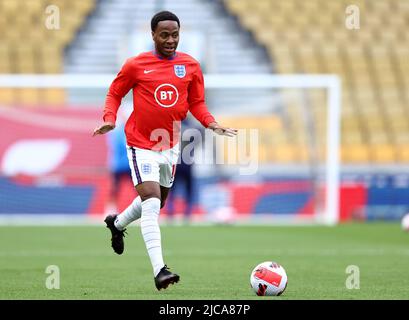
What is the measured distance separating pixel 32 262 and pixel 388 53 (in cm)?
1596

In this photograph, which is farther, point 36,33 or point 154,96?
point 36,33

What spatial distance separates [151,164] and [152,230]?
54 cm

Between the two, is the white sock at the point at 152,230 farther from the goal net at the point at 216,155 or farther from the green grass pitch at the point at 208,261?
the goal net at the point at 216,155

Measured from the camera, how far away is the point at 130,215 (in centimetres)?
775

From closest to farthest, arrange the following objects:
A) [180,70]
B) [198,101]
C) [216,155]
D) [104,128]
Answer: [104,128] → [180,70] → [198,101] → [216,155]

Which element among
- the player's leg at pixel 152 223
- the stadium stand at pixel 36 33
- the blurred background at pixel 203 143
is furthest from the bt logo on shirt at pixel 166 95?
the stadium stand at pixel 36 33

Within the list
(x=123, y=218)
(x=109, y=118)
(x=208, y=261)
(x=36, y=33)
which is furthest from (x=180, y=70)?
(x=36, y=33)

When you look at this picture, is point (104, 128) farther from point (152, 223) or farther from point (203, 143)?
point (203, 143)

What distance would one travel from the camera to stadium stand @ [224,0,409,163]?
830 inches

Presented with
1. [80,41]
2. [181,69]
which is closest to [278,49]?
[80,41]

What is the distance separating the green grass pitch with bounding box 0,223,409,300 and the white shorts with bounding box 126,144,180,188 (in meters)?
0.82

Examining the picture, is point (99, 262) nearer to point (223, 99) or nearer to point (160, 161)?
point (160, 161)

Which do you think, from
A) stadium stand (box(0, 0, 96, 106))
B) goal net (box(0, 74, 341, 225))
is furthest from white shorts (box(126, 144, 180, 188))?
stadium stand (box(0, 0, 96, 106))

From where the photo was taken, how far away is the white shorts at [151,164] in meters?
7.23
